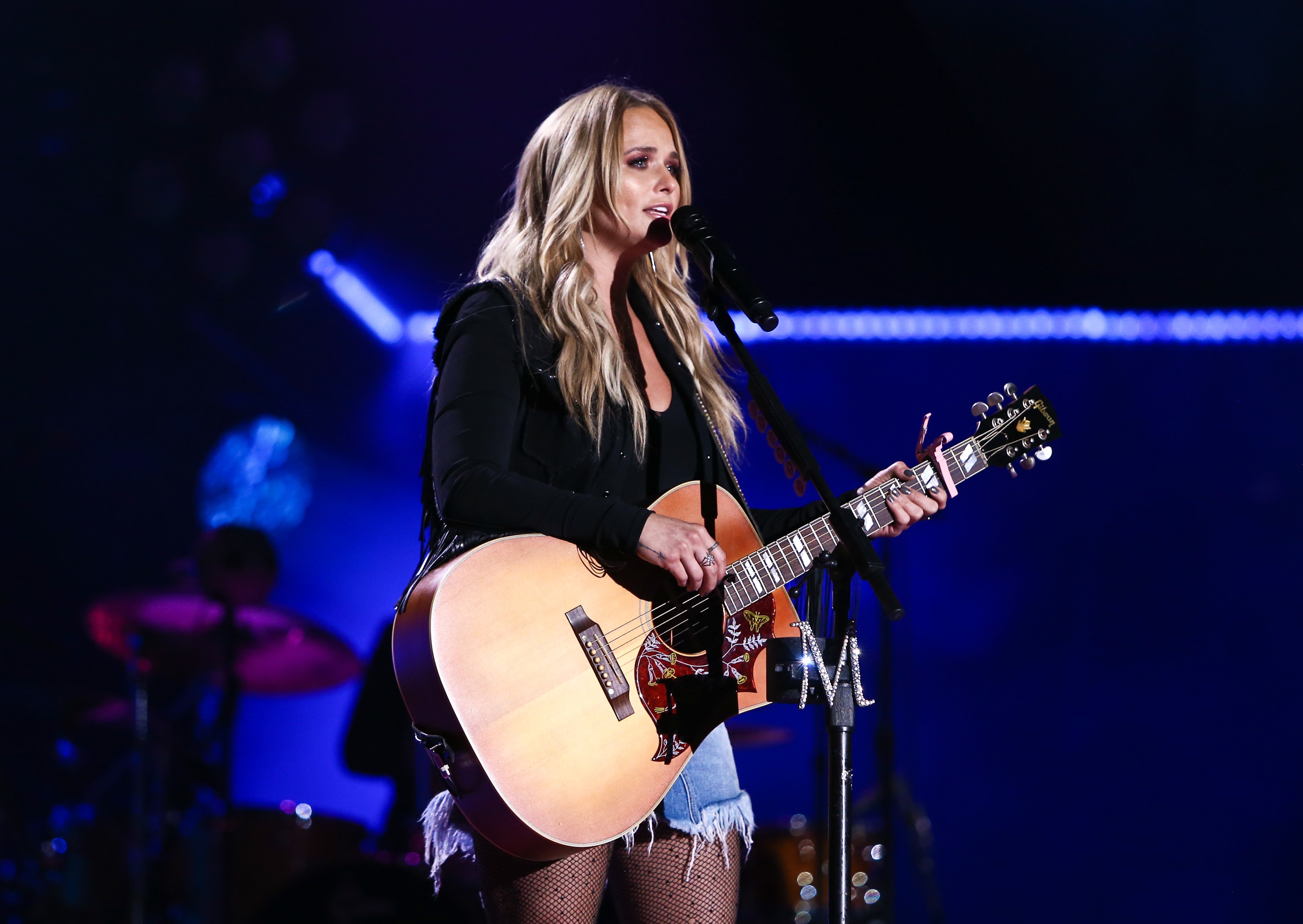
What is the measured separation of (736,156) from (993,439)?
2.74 metres

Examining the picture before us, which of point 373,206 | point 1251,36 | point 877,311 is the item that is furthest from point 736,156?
point 1251,36

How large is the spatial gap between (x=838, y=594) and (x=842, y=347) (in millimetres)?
4068

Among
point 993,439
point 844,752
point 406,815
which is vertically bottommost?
point 844,752

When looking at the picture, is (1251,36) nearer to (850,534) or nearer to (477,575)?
(850,534)

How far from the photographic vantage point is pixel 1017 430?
7.47ft

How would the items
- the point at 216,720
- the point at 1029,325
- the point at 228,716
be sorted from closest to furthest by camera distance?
the point at 228,716
the point at 216,720
the point at 1029,325

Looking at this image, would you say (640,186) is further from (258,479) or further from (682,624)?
(258,479)

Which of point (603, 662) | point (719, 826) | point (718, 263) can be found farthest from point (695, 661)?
point (718, 263)

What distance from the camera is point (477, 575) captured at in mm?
1740

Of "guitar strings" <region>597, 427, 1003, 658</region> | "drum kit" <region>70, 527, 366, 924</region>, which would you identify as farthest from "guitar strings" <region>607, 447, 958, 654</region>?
"drum kit" <region>70, 527, 366, 924</region>

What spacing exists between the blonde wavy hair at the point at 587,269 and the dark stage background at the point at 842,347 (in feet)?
7.67

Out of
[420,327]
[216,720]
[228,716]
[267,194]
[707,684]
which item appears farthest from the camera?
[420,327]

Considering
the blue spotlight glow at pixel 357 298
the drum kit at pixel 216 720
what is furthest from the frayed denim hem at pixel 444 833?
the blue spotlight glow at pixel 357 298

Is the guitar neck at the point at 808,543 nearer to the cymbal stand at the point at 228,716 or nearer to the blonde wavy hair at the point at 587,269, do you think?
the blonde wavy hair at the point at 587,269
